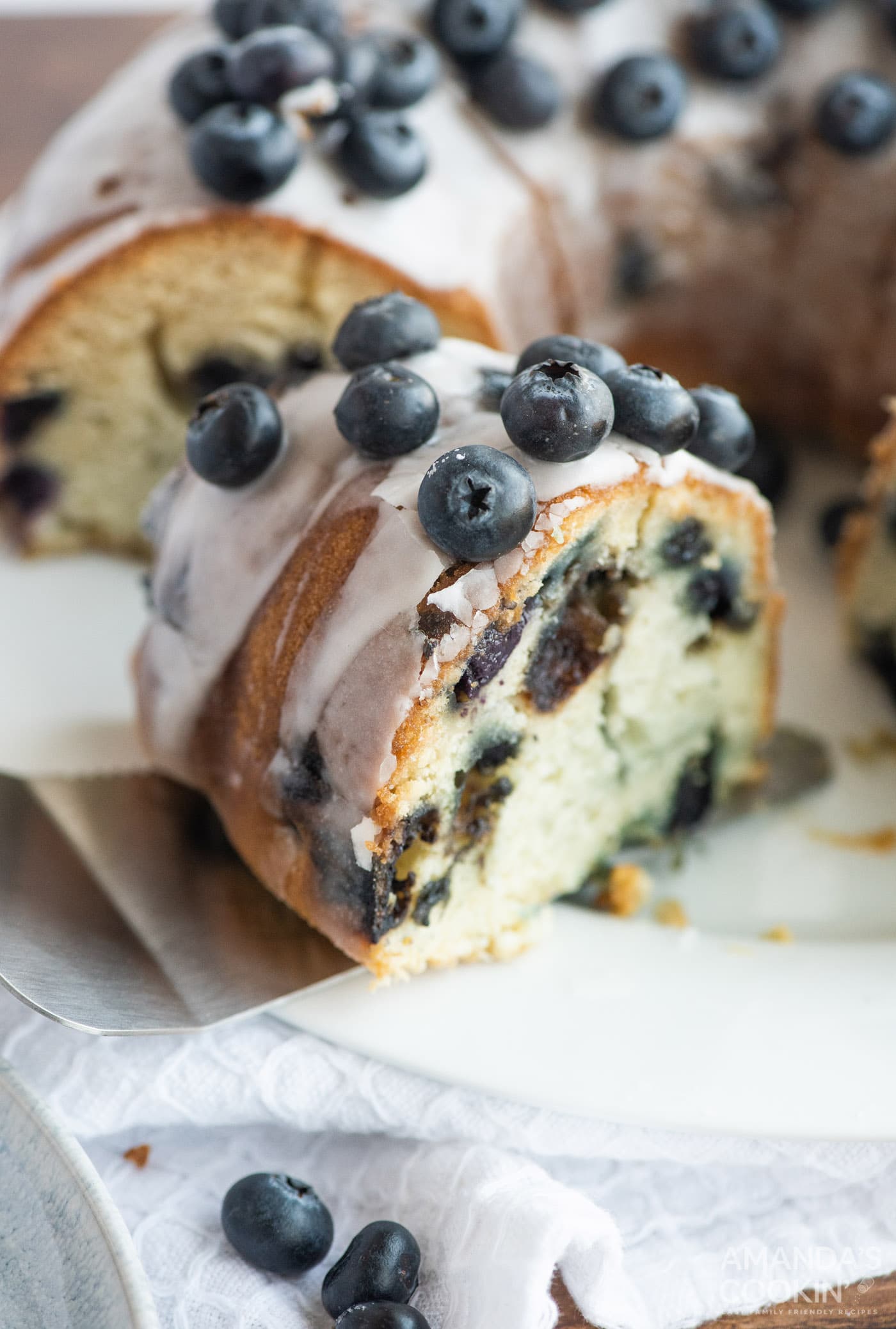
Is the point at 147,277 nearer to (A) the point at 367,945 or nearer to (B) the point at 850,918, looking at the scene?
(A) the point at 367,945

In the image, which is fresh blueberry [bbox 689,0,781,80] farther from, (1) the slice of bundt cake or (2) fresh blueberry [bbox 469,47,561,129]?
(1) the slice of bundt cake

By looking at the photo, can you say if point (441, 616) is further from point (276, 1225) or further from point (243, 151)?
point (243, 151)

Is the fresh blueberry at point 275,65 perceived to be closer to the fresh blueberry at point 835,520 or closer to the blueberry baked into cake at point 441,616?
the blueberry baked into cake at point 441,616

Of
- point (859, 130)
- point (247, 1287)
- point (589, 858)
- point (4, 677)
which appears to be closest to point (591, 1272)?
point (247, 1287)

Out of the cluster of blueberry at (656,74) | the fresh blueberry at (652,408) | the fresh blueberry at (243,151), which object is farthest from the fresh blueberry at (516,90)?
the fresh blueberry at (652,408)

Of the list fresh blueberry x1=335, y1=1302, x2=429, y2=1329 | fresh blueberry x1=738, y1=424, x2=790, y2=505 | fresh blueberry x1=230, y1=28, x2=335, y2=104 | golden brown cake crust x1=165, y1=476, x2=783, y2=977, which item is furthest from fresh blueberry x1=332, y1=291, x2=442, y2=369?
fresh blueberry x1=335, y1=1302, x2=429, y2=1329

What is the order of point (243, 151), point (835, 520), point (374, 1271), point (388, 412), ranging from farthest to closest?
point (835, 520) → point (243, 151) → point (388, 412) → point (374, 1271)

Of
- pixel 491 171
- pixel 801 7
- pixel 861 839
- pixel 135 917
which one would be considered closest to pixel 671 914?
pixel 861 839
